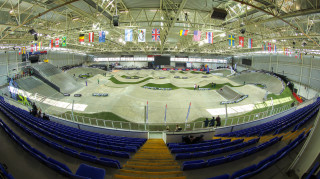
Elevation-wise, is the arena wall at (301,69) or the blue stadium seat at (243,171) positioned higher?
the arena wall at (301,69)

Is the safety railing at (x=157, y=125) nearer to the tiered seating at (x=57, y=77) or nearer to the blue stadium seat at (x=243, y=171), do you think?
the blue stadium seat at (x=243, y=171)

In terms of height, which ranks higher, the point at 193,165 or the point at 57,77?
the point at 57,77

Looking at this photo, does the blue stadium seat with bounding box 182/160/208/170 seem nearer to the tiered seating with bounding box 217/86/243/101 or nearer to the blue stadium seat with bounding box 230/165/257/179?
the blue stadium seat with bounding box 230/165/257/179

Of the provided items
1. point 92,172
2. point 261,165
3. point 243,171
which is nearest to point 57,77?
point 92,172

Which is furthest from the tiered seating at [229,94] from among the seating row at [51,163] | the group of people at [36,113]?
the group of people at [36,113]

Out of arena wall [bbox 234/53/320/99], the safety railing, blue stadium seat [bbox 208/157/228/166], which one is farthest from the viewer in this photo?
arena wall [bbox 234/53/320/99]

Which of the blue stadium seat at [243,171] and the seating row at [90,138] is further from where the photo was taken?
the seating row at [90,138]

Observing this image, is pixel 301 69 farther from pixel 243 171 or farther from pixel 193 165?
pixel 193 165

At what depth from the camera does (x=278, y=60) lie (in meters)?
40.6

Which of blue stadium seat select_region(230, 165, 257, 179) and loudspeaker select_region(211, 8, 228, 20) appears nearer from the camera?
blue stadium seat select_region(230, 165, 257, 179)

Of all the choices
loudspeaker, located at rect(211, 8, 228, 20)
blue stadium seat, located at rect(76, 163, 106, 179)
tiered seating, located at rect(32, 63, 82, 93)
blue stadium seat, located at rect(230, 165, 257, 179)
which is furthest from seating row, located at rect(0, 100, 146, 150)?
tiered seating, located at rect(32, 63, 82, 93)

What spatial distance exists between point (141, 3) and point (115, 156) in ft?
46.7

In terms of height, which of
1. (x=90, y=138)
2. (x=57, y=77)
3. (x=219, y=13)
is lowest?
(x=90, y=138)

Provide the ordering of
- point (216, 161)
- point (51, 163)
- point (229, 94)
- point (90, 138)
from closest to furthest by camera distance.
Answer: point (51, 163)
point (216, 161)
point (90, 138)
point (229, 94)
